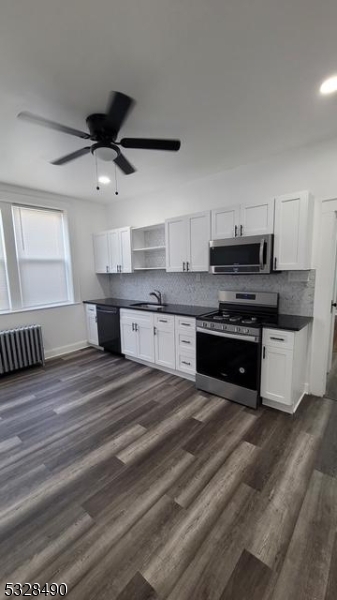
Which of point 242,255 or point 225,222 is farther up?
point 225,222

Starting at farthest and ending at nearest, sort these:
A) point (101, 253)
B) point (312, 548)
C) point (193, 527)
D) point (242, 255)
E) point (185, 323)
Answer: point (101, 253) → point (185, 323) → point (242, 255) → point (193, 527) → point (312, 548)

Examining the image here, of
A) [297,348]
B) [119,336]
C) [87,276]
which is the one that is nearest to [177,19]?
[297,348]

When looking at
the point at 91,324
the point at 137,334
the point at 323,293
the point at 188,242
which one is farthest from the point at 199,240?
the point at 91,324

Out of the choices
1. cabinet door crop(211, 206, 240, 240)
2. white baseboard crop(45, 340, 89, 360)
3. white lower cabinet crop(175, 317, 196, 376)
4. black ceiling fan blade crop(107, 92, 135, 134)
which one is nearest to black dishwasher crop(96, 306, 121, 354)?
Result: white baseboard crop(45, 340, 89, 360)

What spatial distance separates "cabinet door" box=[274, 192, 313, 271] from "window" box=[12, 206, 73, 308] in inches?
141

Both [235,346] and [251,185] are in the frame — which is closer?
[235,346]

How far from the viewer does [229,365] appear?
9.19ft

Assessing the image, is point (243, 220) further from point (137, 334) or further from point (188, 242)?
point (137, 334)

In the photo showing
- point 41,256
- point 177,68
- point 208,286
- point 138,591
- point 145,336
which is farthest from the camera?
point 41,256

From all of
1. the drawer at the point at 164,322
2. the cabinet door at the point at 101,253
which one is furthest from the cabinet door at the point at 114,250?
the drawer at the point at 164,322

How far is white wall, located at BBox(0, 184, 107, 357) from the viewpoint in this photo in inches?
160

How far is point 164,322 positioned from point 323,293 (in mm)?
1928

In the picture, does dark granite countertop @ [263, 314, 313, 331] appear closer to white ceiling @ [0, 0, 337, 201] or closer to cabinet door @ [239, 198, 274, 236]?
cabinet door @ [239, 198, 274, 236]

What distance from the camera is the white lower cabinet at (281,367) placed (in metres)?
2.43
